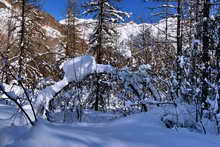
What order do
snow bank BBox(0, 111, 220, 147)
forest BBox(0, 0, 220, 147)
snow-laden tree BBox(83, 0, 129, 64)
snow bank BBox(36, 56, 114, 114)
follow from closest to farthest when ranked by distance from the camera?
1. snow bank BBox(0, 111, 220, 147)
2. forest BBox(0, 0, 220, 147)
3. snow bank BBox(36, 56, 114, 114)
4. snow-laden tree BBox(83, 0, 129, 64)

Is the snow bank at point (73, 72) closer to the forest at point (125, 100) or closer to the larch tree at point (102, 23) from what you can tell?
the forest at point (125, 100)

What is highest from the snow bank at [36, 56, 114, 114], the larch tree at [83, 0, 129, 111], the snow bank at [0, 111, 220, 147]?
the larch tree at [83, 0, 129, 111]

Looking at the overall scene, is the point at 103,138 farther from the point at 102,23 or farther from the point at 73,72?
the point at 102,23

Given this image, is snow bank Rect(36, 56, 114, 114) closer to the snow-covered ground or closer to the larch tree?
the snow-covered ground

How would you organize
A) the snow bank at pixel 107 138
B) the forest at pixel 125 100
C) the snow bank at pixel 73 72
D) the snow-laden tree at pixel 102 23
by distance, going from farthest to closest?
the snow-laden tree at pixel 102 23, the snow bank at pixel 73 72, the forest at pixel 125 100, the snow bank at pixel 107 138

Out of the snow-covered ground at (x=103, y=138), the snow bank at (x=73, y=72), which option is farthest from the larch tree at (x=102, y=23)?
the snow-covered ground at (x=103, y=138)

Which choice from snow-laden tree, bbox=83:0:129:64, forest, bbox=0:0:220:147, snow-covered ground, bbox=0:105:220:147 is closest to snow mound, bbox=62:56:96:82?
forest, bbox=0:0:220:147

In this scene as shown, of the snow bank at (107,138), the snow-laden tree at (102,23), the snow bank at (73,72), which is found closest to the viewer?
the snow bank at (107,138)

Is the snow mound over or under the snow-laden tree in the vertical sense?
under

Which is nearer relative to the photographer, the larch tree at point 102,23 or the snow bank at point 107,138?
the snow bank at point 107,138

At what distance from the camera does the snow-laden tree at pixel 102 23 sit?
44.5 feet

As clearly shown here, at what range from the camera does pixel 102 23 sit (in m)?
13.7

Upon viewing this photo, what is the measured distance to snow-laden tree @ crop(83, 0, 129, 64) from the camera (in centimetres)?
1358

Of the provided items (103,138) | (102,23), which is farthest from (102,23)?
(103,138)
